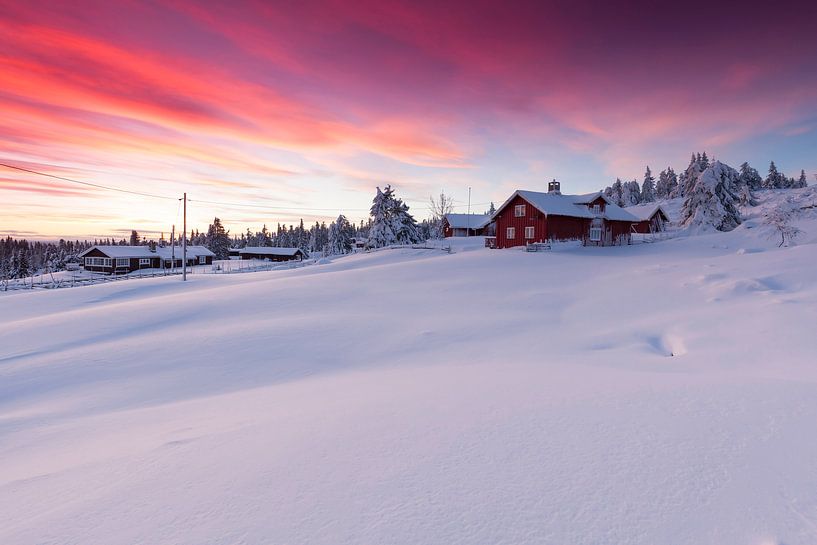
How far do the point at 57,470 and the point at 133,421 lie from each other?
7.53 ft

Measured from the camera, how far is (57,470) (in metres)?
4.88

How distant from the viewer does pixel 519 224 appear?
138ft

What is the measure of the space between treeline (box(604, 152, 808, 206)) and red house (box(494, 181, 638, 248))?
35.6m

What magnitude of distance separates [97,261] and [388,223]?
5761 centimetres

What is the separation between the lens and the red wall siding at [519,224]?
1581 inches

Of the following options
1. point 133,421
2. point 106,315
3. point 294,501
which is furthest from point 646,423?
point 106,315

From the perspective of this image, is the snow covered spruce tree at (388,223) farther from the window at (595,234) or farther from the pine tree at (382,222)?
the window at (595,234)

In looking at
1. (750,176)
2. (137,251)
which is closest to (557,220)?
(137,251)

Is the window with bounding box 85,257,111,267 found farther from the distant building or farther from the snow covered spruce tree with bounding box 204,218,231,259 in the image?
the snow covered spruce tree with bounding box 204,218,231,259

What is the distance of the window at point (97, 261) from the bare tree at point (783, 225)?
95524mm

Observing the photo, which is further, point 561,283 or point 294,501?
point 561,283

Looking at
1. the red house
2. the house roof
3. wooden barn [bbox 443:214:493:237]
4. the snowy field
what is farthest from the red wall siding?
wooden barn [bbox 443:214:493:237]

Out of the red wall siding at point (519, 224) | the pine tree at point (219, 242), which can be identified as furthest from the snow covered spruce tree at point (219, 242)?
the red wall siding at point (519, 224)

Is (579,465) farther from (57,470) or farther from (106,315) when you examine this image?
(106,315)
